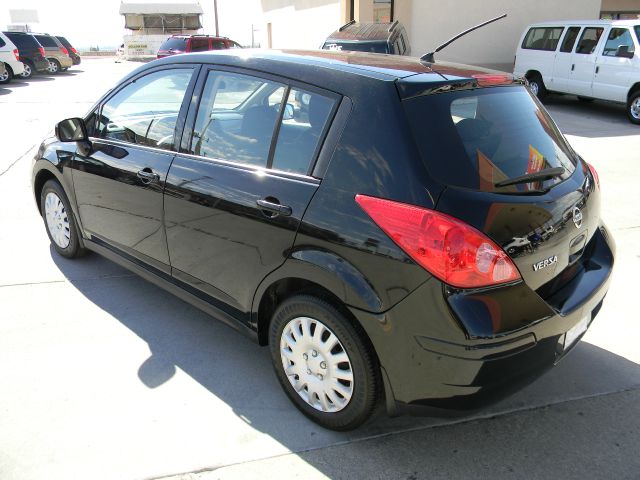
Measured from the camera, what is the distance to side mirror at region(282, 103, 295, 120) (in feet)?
8.49

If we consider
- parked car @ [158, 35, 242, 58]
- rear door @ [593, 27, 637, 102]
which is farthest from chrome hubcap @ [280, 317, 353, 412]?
parked car @ [158, 35, 242, 58]

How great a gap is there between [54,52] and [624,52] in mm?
24312

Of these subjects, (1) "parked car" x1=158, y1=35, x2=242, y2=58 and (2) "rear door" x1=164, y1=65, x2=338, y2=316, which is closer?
(2) "rear door" x1=164, y1=65, x2=338, y2=316

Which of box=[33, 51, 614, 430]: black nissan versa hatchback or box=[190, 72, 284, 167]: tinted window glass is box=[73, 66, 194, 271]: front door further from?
box=[190, 72, 284, 167]: tinted window glass

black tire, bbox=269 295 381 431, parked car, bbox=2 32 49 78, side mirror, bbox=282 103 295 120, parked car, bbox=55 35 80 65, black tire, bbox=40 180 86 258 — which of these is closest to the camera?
black tire, bbox=269 295 381 431

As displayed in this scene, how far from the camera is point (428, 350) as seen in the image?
6.82 ft

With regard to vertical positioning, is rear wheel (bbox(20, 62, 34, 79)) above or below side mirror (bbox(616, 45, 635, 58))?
below

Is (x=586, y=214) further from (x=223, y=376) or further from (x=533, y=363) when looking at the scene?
(x=223, y=376)

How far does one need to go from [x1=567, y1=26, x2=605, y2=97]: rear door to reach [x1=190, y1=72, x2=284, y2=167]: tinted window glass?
11068mm

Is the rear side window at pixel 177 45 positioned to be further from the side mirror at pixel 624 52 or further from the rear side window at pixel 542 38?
the side mirror at pixel 624 52

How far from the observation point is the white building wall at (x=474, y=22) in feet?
55.4

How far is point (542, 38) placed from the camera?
1316 cm

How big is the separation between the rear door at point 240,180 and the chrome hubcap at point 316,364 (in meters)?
0.32

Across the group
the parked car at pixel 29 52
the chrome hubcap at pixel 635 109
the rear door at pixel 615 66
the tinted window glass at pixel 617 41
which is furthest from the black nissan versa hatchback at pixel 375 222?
the parked car at pixel 29 52
